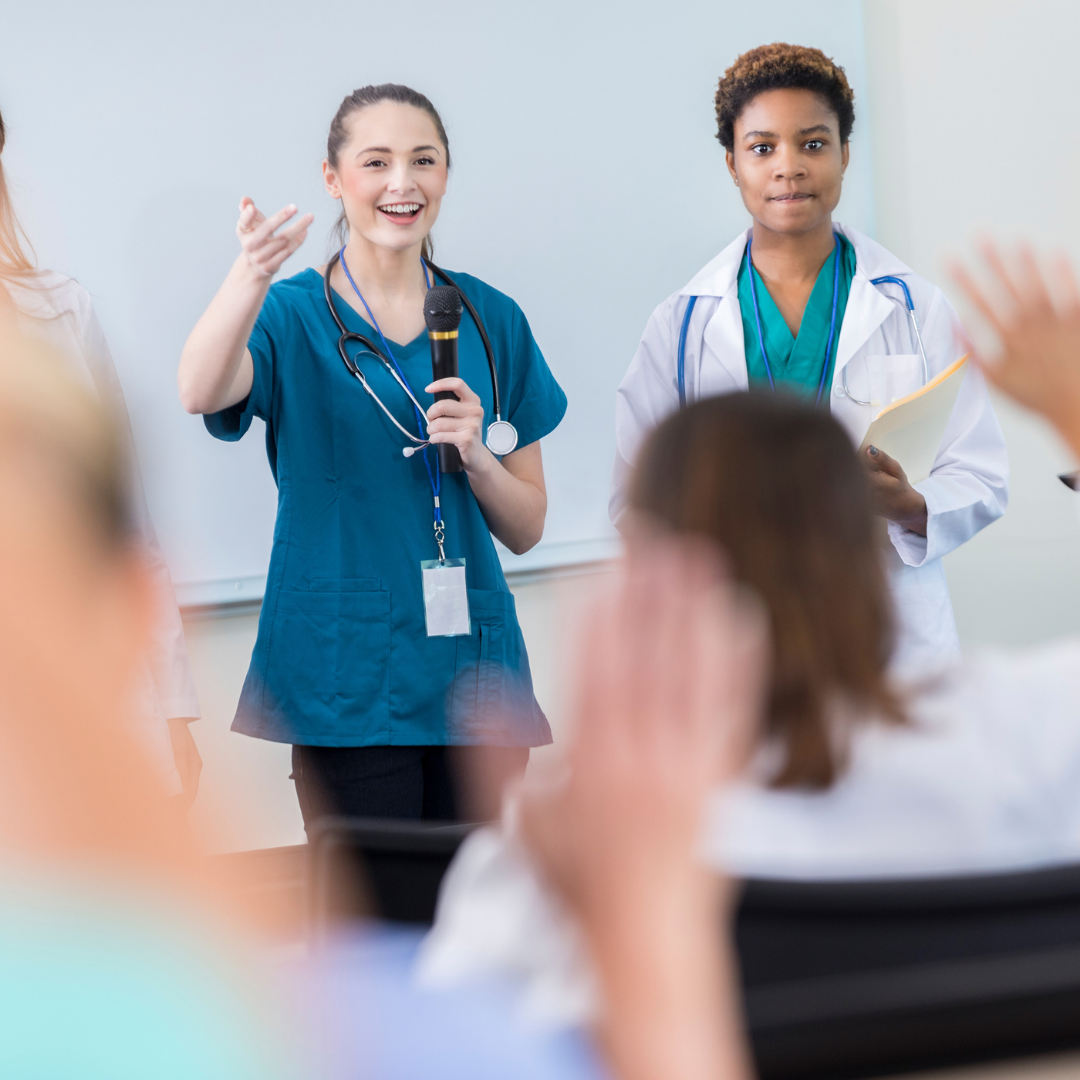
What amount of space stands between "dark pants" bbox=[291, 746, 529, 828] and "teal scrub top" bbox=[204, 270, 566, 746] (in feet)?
0.11

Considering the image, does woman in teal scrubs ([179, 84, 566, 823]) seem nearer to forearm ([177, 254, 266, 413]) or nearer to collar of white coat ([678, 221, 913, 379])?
forearm ([177, 254, 266, 413])

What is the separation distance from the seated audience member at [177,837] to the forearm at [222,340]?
3.96 feet

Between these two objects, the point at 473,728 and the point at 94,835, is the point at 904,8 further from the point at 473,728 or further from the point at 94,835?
the point at 94,835

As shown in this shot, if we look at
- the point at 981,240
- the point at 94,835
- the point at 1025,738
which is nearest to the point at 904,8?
the point at 981,240

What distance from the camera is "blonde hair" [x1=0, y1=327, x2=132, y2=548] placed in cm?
44

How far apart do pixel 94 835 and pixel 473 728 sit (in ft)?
4.95

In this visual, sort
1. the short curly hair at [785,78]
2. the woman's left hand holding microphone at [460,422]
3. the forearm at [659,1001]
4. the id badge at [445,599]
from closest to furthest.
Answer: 1. the forearm at [659,1001]
2. the woman's left hand holding microphone at [460,422]
3. the id badge at [445,599]
4. the short curly hair at [785,78]

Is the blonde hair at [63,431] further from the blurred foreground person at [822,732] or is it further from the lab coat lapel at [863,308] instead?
the lab coat lapel at [863,308]

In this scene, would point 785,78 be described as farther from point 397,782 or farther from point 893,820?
point 893,820

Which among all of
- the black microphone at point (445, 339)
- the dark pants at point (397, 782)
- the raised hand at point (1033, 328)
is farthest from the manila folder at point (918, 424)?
the dark pants at point (397, 782)

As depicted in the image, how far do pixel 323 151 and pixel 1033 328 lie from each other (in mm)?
2052

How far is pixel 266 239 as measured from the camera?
159 cm

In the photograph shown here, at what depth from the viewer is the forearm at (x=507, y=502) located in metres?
1.84

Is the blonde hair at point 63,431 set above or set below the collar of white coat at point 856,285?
above
